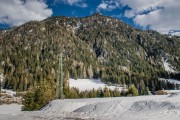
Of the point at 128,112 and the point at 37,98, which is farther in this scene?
the point at 37,98

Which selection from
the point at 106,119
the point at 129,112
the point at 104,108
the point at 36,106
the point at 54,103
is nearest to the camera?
the point at 106,119

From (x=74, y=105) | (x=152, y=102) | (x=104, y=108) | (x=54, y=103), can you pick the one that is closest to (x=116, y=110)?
(x=104, y=108)

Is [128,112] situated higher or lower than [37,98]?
lower

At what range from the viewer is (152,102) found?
105ft

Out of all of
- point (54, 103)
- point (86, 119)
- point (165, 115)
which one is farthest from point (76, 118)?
point (54, 103)

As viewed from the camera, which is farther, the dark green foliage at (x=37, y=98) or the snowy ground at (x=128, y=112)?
the dark green foliage at (x=37, y=98)

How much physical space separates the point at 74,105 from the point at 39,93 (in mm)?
24008

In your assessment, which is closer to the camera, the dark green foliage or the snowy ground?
the snowy ground

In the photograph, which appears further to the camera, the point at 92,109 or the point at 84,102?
the point at 84,102

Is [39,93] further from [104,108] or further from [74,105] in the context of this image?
[104,108]

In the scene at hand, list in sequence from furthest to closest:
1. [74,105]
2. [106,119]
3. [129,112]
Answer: [74,105] < [129,112] < [106,119]

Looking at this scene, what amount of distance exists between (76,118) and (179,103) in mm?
11925

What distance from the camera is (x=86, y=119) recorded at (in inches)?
1076

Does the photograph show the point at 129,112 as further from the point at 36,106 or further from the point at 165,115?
the point at 36,106
